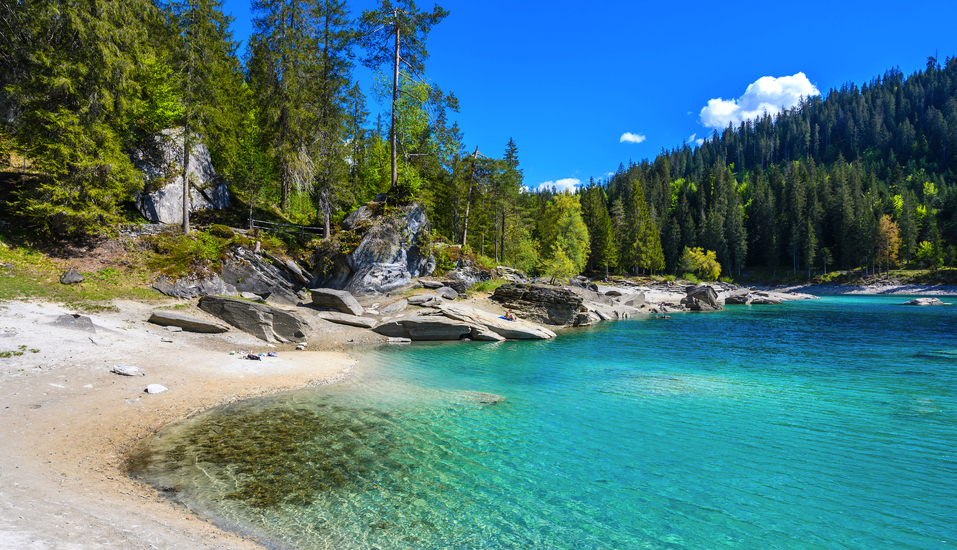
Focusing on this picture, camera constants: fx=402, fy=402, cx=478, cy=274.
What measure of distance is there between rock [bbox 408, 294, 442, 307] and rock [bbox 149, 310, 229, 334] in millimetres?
11051

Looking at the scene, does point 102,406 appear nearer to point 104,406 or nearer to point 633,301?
point 104,406

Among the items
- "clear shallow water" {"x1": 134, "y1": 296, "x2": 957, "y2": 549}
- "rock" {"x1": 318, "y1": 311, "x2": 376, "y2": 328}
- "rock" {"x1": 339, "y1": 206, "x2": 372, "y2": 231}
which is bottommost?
"clear shallow water" {"x1": 134, "y1": 296, "x2": 957, "y2": 549}

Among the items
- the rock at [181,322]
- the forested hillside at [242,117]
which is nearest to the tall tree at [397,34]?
the forested hillside at [242,117]

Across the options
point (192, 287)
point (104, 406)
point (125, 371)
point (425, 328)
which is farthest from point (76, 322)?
point (425, 328)

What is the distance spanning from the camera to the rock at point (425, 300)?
26062mm

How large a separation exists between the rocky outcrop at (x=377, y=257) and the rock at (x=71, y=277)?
1228 centimetres

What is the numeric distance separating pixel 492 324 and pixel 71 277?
21019mm

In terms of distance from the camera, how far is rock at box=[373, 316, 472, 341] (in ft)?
76.5

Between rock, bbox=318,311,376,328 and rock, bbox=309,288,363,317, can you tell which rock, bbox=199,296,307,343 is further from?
rock, bbox=309,288,363,317

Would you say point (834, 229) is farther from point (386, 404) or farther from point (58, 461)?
point (58, 461)

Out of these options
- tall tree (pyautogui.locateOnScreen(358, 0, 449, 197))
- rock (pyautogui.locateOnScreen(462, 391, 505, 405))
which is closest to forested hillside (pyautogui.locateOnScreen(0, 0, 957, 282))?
tall tree (pyautogui.locateOnScreen(358, 0, 449, 197))

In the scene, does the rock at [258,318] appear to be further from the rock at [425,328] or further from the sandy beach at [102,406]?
the rock at [425,328]

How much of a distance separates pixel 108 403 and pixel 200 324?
8761 mm

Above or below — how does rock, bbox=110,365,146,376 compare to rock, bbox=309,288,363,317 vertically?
below
